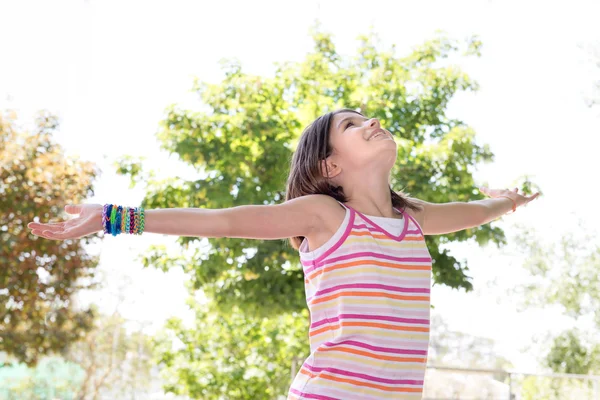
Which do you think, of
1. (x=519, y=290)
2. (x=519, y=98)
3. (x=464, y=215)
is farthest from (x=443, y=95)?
(x=464, y=215)

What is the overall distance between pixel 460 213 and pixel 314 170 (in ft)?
1.11

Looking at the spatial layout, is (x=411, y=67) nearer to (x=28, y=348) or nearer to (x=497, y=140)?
(x=497, y=140)

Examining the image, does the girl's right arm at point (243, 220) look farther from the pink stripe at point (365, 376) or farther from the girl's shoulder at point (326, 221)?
the pink stripe at point (365, 376)

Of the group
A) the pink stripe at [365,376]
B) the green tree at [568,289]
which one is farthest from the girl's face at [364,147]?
the green tree at [568,289]

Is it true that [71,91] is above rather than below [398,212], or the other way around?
above

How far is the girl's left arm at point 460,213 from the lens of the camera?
1.50 metres

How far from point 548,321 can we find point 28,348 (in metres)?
5.24

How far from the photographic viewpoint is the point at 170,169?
17.8ft

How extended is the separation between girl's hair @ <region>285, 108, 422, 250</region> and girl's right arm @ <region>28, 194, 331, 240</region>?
14 centimetres

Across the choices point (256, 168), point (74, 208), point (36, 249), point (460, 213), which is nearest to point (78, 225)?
point (74, 208)

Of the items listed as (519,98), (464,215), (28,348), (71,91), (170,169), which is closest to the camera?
(464,215)

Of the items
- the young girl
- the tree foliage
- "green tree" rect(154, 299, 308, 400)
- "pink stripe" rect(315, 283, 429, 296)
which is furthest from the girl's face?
"green tree" rect(154, 299, 308, 400)

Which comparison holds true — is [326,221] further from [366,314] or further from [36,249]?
[36,249]

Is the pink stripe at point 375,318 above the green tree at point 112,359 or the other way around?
above
